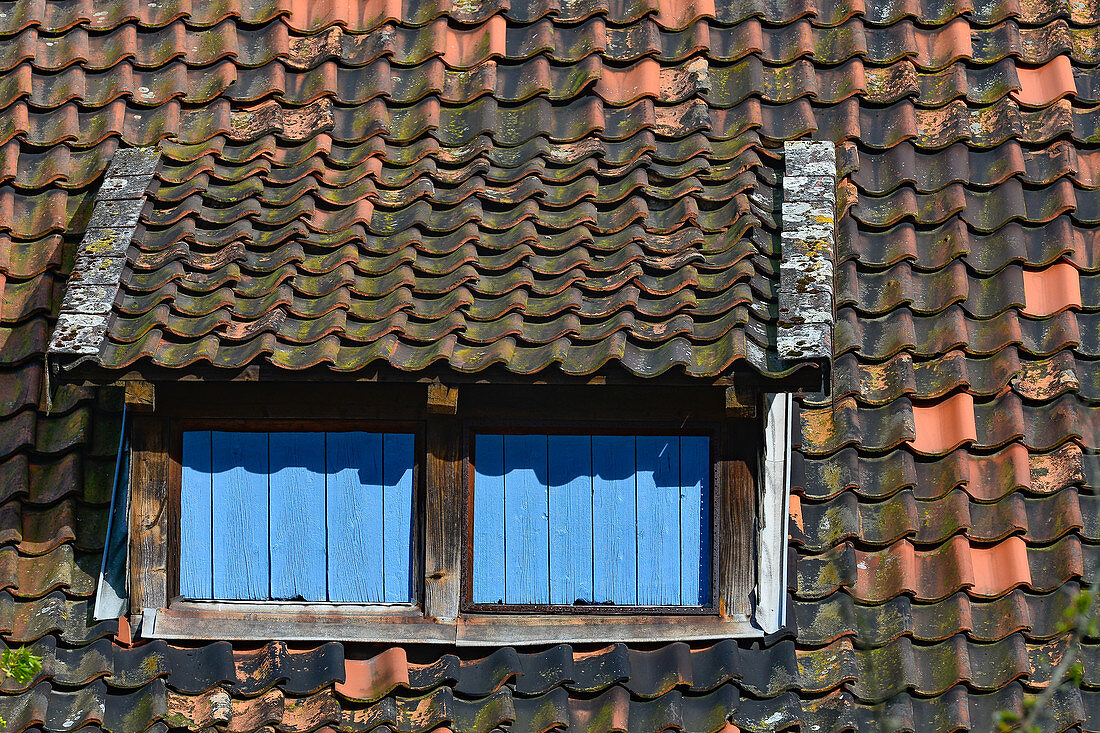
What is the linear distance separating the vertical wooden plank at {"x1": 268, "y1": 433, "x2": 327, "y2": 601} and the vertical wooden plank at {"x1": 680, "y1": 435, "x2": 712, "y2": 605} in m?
1.14

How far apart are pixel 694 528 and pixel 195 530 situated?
62.8 inches

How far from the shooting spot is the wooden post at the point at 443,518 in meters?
3.65

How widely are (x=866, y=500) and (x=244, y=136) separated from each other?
101 inches

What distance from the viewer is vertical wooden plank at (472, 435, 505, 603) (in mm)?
3697

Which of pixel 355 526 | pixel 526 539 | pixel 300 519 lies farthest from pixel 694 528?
pixel 300 519

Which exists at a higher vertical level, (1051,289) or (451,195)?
(451,195)

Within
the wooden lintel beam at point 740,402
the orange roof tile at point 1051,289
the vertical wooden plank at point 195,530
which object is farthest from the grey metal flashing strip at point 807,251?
the vertical wooden plank at point 195,530

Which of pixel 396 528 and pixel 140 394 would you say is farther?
pixel 396 528

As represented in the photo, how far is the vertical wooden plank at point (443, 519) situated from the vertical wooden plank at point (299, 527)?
344 millimetres

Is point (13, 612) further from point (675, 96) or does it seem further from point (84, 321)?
point (675, 96)

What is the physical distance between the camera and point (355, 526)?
3.69 m

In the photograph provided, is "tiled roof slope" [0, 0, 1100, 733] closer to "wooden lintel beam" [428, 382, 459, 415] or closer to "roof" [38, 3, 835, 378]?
"roof" [38, 3, 835, 378]

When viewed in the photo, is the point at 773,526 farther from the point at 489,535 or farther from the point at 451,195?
the point at 451,195

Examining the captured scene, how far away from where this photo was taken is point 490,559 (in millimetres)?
3699
